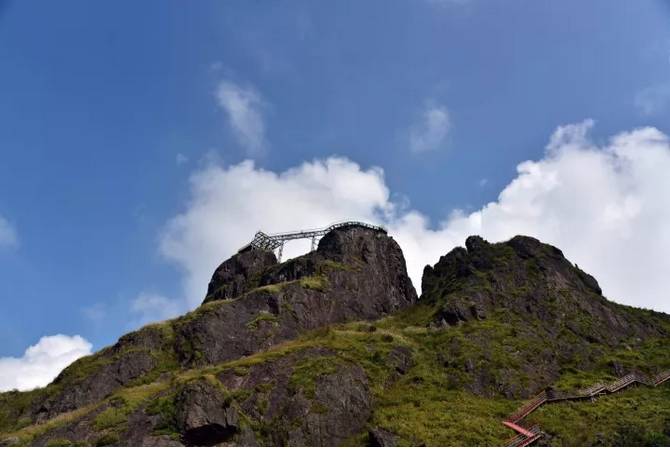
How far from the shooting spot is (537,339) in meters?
66.9

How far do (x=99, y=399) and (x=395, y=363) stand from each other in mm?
31654

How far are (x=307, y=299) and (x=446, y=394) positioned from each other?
28790 millimetres

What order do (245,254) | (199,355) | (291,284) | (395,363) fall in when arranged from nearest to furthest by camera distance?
(395,363), (199,355), (291,284), (245,254)

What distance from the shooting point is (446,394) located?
54.9m

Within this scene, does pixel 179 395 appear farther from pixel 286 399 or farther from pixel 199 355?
pixel 199 355

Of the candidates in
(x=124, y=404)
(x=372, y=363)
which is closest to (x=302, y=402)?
(x=372, y=363)

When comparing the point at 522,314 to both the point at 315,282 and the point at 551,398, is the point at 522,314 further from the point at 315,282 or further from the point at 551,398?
the point at 315,282

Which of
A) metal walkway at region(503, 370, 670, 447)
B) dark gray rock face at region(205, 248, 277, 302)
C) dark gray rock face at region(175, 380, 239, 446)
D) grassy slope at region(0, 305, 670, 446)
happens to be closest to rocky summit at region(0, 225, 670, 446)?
dark gray rock face at region(175, 380, 239, 446)

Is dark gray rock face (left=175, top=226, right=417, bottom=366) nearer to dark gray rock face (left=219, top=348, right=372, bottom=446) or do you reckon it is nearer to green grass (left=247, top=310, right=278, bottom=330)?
green grass (left=247, top=310, right=278, bottom=330)

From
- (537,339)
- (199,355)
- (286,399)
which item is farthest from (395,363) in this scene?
(199,355)

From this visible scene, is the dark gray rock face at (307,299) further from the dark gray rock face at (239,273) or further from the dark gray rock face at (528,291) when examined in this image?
the dark gray rock face at (528,291)

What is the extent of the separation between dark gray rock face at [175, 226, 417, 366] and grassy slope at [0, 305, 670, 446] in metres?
4.77

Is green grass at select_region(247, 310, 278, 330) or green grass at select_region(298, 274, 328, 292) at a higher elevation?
green grass at select_region(298, 274, 328, 292)

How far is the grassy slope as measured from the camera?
46.6 m
